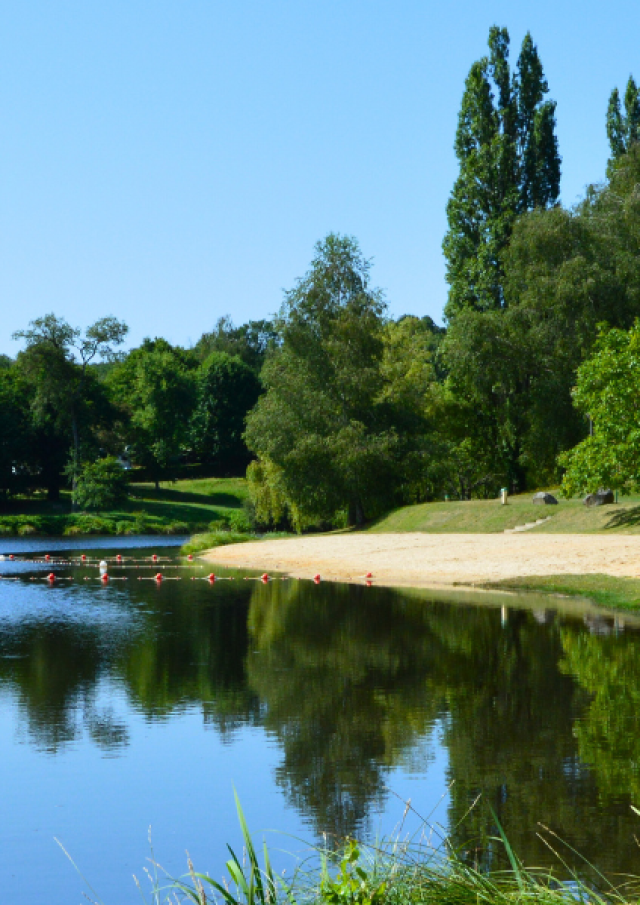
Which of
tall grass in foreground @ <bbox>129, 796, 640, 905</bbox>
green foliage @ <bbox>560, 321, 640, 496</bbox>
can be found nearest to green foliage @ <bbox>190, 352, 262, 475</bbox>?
green foliage @ <bbox>560, 321, 640, 496</bbox>

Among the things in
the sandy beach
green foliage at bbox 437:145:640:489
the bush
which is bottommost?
the sandy beach

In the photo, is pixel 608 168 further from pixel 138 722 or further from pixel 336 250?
pixel 138 722

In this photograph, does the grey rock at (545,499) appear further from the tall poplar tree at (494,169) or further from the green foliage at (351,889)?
the green foliage at (351,889)

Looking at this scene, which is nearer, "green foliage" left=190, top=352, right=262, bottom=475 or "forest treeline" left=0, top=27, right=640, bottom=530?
"forest treeline" left=0, top=27, right=640, bottom=530

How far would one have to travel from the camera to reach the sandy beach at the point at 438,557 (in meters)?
32.3

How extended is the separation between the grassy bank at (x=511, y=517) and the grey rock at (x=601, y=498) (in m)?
0.40

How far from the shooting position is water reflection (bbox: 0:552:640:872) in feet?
35.1

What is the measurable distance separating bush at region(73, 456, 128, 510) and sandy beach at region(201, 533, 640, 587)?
3597 centimetres

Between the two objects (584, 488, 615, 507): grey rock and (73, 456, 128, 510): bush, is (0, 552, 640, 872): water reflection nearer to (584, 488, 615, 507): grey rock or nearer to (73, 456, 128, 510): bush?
(584, 488, 615, 507): grey rock

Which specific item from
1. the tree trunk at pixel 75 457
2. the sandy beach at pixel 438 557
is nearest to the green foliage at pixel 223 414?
the tree trunk at pixel 75 457

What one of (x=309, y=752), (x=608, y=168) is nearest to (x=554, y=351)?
(x=608, y=168)

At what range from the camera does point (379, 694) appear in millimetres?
16328

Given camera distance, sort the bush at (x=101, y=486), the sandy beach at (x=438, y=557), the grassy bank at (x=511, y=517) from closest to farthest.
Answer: the sandy beach at (x=438, y=557), the grassy bank at (x=511, y=517), the bush at (x=101, y=486)

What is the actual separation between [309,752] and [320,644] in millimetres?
9188
